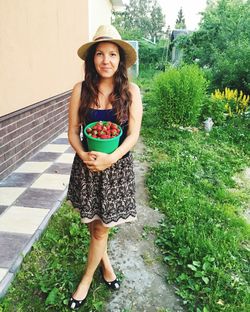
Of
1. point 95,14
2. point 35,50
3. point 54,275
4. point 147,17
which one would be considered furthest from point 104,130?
point 147,17

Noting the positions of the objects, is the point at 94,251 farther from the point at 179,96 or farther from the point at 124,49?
the point at 179,96

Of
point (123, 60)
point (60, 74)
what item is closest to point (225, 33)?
point (60, 74)

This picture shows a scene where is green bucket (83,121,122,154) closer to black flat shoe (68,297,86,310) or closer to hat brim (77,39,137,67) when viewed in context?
hat brim (77,39,137,67)

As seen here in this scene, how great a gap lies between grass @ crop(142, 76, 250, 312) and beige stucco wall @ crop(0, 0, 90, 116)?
162 centimetres

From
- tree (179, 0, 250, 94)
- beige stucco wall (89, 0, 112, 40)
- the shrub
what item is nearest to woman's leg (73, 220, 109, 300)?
the shrub

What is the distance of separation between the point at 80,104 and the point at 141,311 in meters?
1.28

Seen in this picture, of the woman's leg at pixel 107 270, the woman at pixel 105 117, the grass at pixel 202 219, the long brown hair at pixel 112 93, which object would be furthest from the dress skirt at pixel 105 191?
the grass at pixel 202 219

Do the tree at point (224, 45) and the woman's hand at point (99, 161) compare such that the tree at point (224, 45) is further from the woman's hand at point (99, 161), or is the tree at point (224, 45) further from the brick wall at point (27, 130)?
the woman's hand at point (99, 161)

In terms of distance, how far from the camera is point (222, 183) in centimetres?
389

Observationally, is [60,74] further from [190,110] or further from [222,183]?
[222,183]

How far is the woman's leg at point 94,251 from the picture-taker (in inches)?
73.0

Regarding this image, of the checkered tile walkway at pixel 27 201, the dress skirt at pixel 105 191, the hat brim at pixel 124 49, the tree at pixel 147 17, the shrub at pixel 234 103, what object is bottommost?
the tree at pixel 147 17

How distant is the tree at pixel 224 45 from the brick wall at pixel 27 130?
177 inches

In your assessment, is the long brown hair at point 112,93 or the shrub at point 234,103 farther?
the shrub at point 234,103
